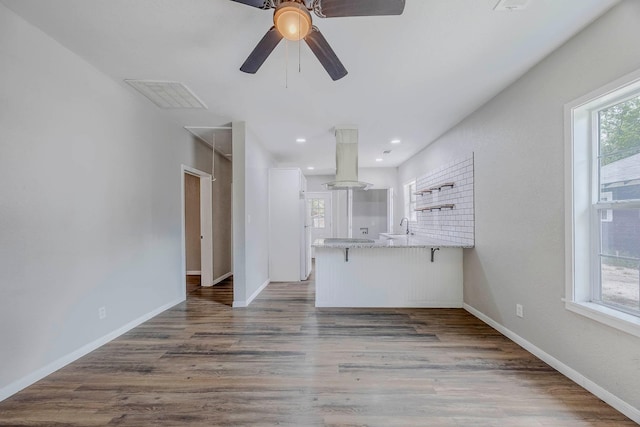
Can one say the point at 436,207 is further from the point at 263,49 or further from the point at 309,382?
the point at 263,49

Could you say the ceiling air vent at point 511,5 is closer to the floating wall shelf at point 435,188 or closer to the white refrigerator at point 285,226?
the floating wall shelf at point 435,188

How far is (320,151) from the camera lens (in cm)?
529

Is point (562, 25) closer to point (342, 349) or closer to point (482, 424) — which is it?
point (482, 424)

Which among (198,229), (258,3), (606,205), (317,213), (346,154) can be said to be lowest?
(198,229)

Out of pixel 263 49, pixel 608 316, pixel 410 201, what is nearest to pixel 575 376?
pixel 608 316

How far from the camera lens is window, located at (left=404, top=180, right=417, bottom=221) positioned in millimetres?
5927

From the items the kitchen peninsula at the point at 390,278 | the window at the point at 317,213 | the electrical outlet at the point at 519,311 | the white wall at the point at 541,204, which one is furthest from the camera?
the window at the point at 317,213

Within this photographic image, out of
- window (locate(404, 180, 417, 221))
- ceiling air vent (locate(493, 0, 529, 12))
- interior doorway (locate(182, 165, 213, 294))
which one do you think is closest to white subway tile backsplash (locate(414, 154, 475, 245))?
window (locate(404, 180, 417, 221))

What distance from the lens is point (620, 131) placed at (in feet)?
6.14

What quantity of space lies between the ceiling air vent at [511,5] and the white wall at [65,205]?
3.15 metres

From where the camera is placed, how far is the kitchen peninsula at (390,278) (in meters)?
3.78

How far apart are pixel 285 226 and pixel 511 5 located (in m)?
4.33

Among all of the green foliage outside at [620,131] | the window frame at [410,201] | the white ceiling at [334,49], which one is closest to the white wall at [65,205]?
the white ceiling at [334,49]

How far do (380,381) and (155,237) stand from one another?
9.76 ft
